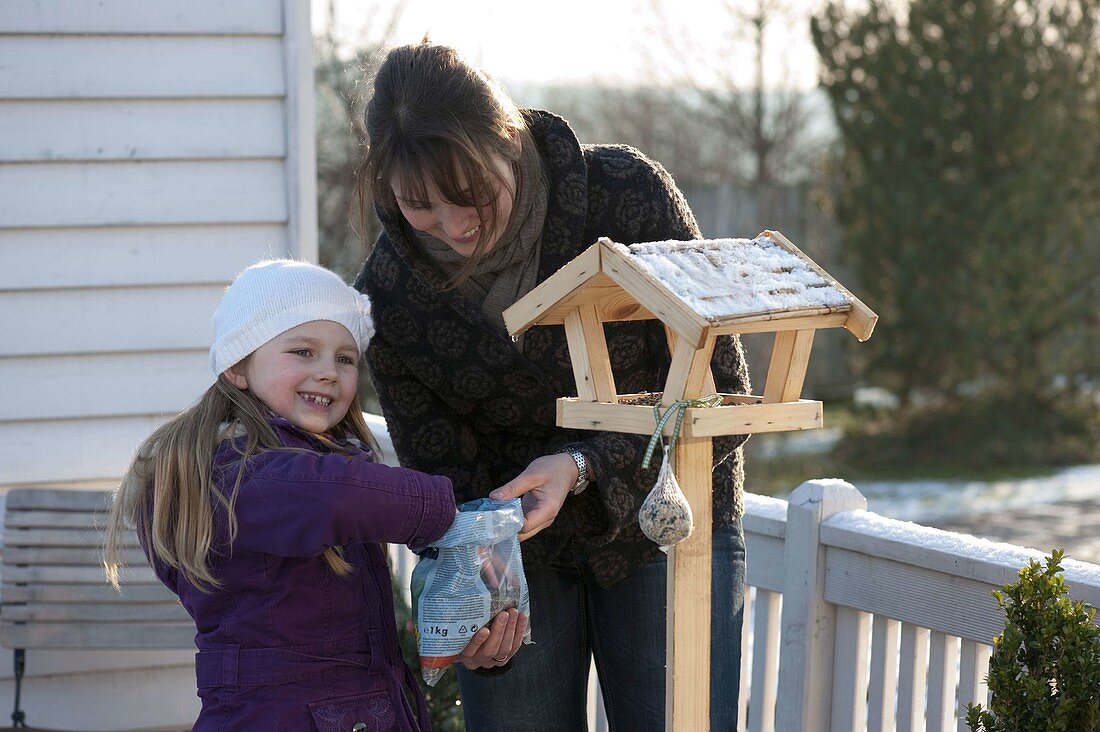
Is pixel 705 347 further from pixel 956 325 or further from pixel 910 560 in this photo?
pixel 956 325

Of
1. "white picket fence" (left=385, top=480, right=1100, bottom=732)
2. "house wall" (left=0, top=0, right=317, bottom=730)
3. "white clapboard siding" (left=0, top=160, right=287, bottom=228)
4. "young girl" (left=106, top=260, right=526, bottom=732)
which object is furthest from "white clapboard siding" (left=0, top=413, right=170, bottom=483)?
"white picket fence" (left=385, top=480, right=1100, bottom=732)

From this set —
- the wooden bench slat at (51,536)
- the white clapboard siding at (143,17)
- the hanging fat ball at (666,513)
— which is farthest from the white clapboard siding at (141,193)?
the hanging fat ball at (666,513)

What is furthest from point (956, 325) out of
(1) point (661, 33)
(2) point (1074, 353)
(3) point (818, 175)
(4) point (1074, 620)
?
(4) point (1074, 620)

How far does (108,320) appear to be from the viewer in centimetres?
356

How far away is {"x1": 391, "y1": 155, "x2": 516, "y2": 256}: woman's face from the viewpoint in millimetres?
1825

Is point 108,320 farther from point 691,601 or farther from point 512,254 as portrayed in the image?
point 691,601

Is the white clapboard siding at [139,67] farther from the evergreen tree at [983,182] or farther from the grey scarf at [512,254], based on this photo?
the evergreen tree at [983,182]

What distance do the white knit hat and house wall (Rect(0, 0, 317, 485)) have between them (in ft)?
5.10

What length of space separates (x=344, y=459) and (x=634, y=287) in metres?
0.54

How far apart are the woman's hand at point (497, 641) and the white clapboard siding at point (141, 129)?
2.16 m

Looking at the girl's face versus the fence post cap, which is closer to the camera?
the girl's face

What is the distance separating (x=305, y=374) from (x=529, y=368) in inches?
14.6

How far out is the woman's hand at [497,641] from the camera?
6.10 ft

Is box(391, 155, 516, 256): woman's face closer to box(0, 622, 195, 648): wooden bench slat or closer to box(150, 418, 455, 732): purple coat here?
box(150, 418, 455, 732): purple coat
